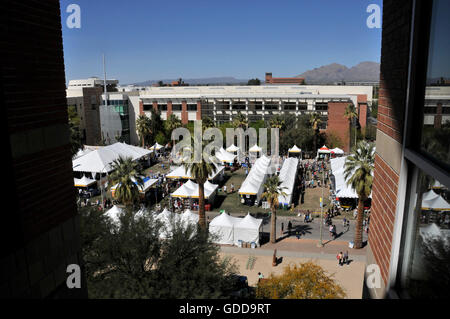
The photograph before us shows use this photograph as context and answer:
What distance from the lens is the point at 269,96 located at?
196ft

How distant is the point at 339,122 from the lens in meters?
56.3

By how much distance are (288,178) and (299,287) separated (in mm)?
21920

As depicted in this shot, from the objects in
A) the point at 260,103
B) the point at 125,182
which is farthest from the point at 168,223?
the point at 260,103

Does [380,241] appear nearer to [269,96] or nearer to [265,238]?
[265,238]

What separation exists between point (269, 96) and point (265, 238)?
122ft

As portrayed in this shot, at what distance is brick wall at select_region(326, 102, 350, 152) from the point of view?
55.9 metres

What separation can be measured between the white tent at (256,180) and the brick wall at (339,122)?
64.1ft

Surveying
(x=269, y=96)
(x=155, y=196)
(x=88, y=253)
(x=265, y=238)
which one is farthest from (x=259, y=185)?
(x=269, y=96)

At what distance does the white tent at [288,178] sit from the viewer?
32469 mm

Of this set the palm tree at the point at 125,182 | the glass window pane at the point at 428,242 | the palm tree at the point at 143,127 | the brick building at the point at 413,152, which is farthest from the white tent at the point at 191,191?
the glass window pane at the point at 428,242

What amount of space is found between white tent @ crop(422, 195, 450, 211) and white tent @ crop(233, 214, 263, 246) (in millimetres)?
22195

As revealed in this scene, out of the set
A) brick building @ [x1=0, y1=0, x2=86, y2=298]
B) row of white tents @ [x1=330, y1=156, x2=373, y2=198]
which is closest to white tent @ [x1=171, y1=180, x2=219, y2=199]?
row of white tents @ [x1=330, y1=156, x2=373, y2=198]

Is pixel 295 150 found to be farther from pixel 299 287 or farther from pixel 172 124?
pixel 299 287

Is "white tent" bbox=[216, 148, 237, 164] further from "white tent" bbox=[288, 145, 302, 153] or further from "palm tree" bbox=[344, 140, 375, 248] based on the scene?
"palm tree" bbox=[344, 140, 375, 248]
